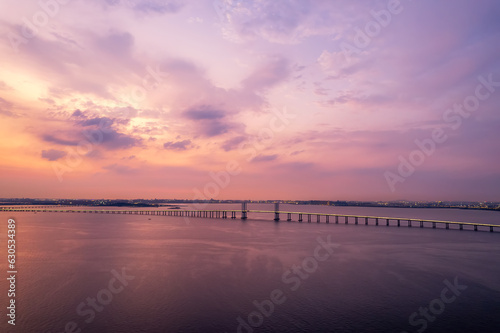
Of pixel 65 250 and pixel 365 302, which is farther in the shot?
pixel 65 250

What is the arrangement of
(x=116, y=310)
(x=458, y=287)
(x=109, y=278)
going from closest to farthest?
(x=116, y=310) → (x=458, y=287) → (x=109, y=278)

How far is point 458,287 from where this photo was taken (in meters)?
39.0

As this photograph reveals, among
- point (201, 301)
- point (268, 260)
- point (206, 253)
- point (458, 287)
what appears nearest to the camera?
point (201, 301)

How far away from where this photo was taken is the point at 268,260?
183ft

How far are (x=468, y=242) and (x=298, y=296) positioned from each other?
227 feet

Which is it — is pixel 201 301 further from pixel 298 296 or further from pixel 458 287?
pixel 458 287

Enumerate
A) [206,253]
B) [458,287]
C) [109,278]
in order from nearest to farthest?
[458,287], [109,278], [206,253]

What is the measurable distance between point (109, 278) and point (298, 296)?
25.1m

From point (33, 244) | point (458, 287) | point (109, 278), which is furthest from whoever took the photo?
point (33, 244)

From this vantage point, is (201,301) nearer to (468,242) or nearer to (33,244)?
(33,244)

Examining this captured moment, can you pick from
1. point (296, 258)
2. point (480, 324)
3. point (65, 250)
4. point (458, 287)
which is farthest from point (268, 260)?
point (65, 250)

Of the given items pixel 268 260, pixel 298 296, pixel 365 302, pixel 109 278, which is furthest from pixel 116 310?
pixel 268 260

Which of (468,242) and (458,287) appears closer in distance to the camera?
(458,287)

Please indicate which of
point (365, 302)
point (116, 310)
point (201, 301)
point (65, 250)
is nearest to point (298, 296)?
point (365, 302)
